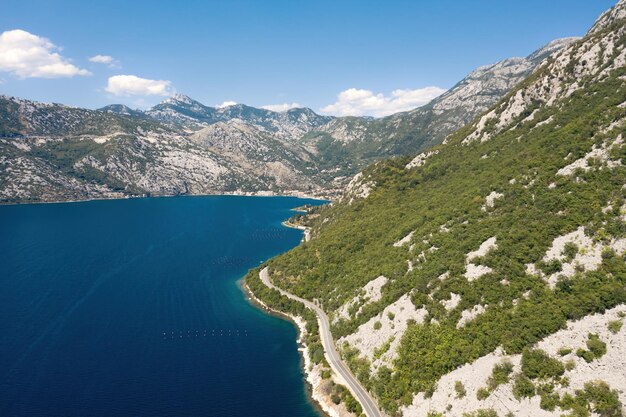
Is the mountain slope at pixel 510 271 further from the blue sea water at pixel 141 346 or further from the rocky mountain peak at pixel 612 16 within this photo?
the rocky mountain peak at pixel 612 16

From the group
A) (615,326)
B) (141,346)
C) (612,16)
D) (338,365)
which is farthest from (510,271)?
(612,16)

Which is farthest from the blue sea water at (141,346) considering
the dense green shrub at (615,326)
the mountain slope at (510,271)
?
the dense green shrub at (615,326)

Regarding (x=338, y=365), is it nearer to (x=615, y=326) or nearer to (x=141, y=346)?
(x=615, y=326)

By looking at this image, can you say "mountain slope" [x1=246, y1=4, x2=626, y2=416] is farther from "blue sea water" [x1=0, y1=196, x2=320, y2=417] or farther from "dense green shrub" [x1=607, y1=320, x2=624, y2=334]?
"blue sea water" [x1=0, y1=196, x2=320, y2=417]

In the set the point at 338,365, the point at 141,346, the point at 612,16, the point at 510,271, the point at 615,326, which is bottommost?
the point at 338,365

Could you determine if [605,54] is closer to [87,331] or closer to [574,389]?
[574,389]

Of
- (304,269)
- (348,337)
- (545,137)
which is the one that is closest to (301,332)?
(348,337)

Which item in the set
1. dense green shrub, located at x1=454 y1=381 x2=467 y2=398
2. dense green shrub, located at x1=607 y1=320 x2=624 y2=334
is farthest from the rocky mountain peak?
dense green shrub, located at x1=454 y1=381 x2=467 y2=398
